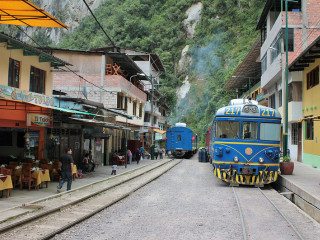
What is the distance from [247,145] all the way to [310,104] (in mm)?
9130

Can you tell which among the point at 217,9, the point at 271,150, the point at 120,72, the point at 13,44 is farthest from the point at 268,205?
the point at 217,9

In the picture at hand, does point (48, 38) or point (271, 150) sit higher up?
point (48, 38)

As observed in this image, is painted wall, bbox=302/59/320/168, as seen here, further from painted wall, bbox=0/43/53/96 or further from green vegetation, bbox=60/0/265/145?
green vegetation, bbox=60/0/265/145

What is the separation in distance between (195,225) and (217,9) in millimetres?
73759

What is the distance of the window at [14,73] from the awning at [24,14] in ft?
14.2

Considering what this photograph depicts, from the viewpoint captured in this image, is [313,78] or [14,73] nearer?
[14,73]

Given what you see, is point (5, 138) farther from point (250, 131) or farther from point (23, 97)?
point (250, 131)

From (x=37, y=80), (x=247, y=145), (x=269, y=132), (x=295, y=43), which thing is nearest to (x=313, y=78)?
(x=295, y=43)

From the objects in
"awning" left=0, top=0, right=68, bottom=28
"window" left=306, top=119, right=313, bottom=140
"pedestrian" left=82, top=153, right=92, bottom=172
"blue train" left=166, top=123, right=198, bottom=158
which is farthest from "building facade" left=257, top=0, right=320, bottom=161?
"awning" left=0, top=0, right=68, bottom=28

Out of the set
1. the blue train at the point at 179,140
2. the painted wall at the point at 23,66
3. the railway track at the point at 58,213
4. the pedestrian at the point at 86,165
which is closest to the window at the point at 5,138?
the painted wall at the point at 23,66

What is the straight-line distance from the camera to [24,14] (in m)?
9.61

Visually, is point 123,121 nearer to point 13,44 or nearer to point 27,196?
point 13,44

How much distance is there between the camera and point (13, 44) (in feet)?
45.3

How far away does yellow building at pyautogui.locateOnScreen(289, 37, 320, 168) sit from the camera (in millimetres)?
18891
